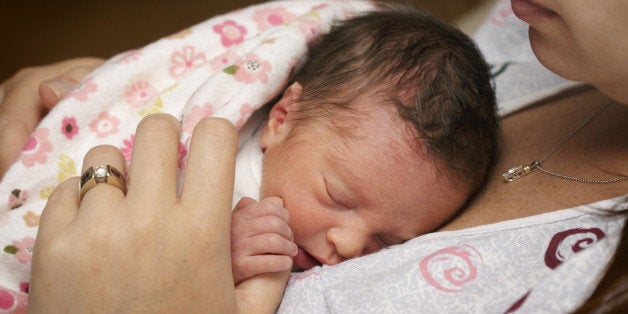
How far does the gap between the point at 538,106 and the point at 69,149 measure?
109 cm

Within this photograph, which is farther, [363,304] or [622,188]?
[622,188]

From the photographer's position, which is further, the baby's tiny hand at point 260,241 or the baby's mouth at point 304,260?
the baby's mouth at point 304,260

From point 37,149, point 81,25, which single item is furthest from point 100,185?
point 81,25

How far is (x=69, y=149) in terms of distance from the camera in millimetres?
1191

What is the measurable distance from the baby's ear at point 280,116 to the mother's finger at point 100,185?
14.8 inches

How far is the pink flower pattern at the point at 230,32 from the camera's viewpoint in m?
1.48

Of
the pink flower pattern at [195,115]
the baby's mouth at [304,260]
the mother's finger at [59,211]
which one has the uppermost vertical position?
the mother's finger at [59,211]

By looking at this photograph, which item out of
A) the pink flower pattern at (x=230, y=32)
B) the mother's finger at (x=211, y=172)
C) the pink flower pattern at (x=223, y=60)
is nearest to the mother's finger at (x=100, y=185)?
the mother's finger at (x=211, y=172)

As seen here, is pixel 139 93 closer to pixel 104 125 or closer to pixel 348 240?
pixel 104 125

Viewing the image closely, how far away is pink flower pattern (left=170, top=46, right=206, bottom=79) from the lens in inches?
55.0

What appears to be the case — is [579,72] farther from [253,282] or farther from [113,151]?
[113,151]

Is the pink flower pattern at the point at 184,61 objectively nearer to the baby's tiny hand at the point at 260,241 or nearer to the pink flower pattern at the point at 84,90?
the pink flower pattern at the point at 84,90

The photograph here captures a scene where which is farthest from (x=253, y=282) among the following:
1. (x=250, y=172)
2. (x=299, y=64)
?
(x=299, y=64)

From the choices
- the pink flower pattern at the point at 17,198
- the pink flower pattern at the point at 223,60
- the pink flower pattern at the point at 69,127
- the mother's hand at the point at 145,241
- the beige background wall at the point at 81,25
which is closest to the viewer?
the mother's hand at the point at 145,241
